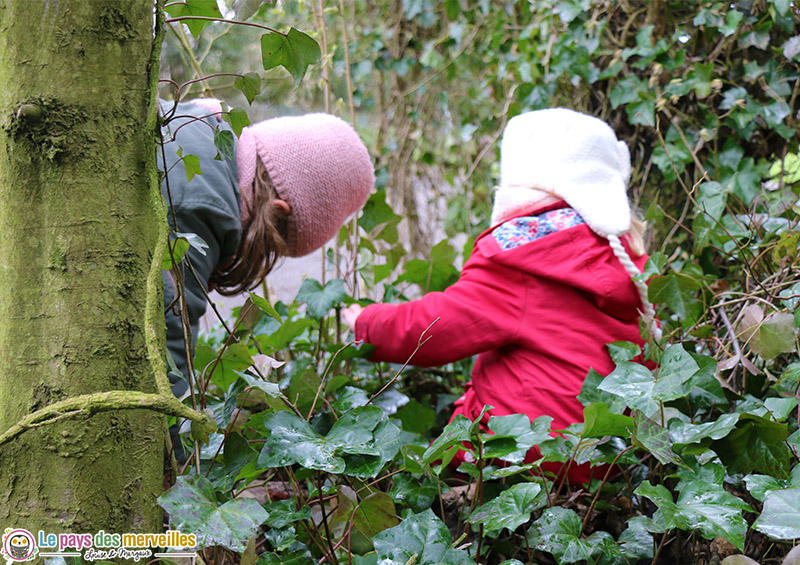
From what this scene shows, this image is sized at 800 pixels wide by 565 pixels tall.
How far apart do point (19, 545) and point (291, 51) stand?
609 mm

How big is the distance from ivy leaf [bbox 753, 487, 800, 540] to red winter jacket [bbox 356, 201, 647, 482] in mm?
637

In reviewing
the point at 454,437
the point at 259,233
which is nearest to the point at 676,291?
the point at 454,437

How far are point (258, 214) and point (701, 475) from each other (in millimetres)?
969

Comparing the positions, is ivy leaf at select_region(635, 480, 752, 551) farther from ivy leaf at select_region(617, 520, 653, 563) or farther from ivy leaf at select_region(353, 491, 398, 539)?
ivy leaf at select_region(353, 491, 398, 539)

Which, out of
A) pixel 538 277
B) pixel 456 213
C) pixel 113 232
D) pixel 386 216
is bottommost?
pixel 456 213

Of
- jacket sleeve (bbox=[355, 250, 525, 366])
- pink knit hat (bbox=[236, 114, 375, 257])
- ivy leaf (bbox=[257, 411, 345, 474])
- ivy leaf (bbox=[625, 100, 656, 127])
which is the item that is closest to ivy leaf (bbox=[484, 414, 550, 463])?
ivy leaf (bbox=[257, 411, 345, 474])

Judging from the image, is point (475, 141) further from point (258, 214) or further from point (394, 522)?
point (394, 522)

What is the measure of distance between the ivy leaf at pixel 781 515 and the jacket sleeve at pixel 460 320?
2.42 ft

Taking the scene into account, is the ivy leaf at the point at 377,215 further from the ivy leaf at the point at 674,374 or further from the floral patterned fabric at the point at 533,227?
the ivy leaf at the point at 674,374

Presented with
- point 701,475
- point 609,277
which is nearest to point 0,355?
point 701,475

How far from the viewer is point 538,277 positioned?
143cm

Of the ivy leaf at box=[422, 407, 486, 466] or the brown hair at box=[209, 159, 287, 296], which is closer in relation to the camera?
the ivy leaf at box=[422, 407, 486, 466]

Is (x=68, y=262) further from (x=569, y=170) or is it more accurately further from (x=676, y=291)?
(x=569, y=170)

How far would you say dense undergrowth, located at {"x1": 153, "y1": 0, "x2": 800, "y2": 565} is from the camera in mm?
802
